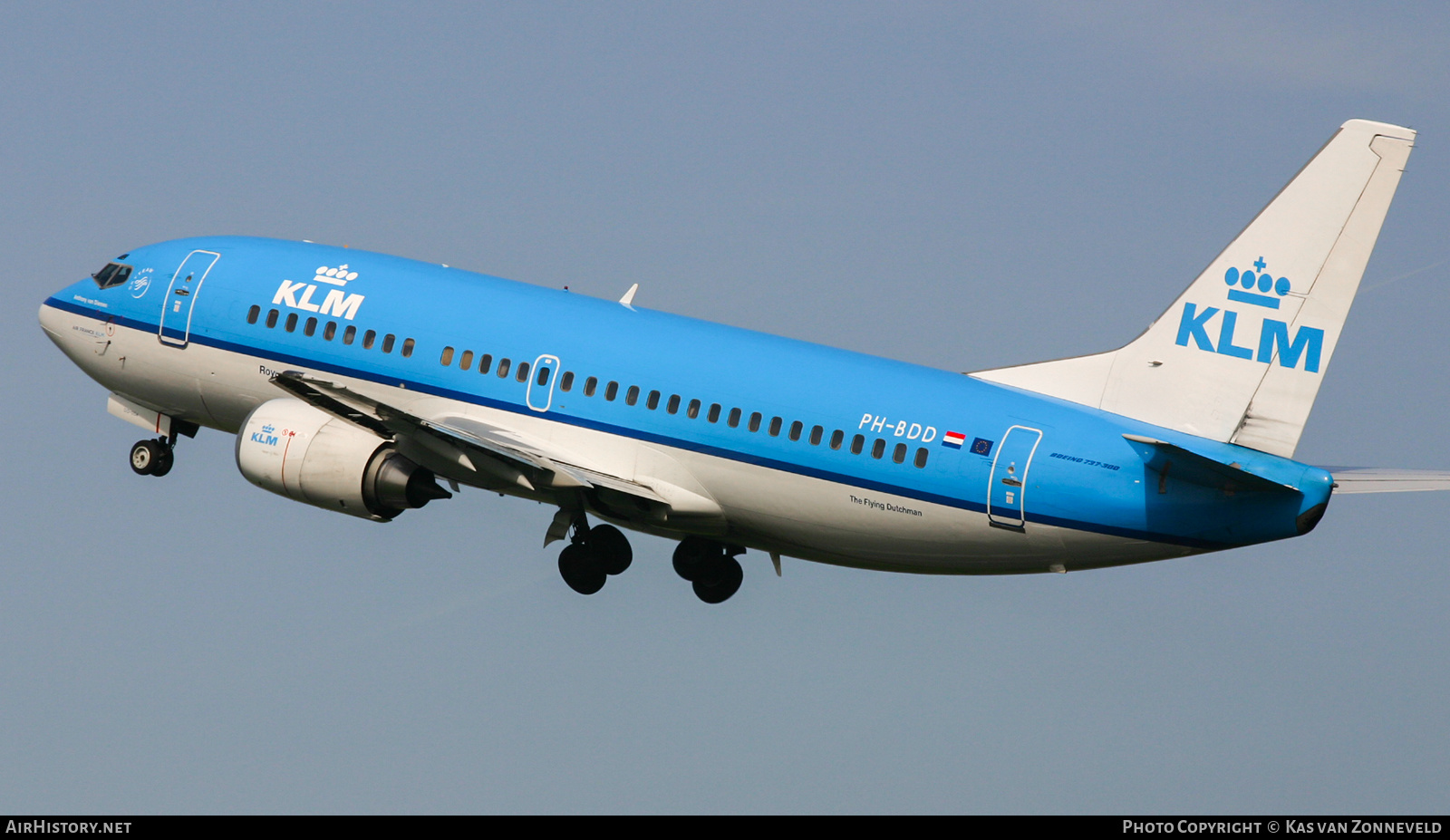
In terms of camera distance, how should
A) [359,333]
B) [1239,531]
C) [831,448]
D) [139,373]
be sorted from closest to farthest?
[1239,531] < [831,448] < [359,333] < [139,373]

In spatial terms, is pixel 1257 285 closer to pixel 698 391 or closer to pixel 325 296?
pixel 698 391

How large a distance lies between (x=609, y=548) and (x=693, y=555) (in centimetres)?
175

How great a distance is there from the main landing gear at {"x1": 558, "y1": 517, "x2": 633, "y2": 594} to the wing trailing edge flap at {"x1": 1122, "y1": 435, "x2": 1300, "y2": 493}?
10834 mm

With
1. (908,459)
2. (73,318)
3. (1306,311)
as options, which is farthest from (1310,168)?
(73,318)

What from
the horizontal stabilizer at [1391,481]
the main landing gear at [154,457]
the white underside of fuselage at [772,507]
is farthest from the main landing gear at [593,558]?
the horizontal stabilizer at [1391,481]

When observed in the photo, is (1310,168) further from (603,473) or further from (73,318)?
(73,318)

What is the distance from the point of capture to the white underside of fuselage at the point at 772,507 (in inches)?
1447

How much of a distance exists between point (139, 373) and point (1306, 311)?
23.6 metres

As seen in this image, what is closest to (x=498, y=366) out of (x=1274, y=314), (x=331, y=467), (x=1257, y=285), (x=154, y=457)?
(x=331, y=467)

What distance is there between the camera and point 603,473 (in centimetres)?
3962

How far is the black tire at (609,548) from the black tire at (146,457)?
10553mm

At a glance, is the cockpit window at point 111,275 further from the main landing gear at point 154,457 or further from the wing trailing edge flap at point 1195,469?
the wing trailing edge flap at point 1195,469

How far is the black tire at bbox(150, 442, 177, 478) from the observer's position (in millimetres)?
46156

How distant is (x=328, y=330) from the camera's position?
42.1 meters
